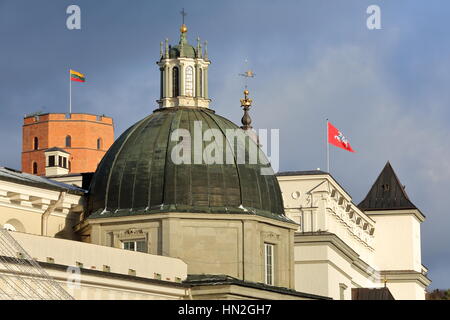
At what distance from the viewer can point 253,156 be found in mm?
97875

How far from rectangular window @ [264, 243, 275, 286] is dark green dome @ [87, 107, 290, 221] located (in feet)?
6.15

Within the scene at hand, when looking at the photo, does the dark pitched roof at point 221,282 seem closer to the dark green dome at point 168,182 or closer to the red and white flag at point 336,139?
the dark green dome at point 168,182

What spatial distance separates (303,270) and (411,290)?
26791 millimetres

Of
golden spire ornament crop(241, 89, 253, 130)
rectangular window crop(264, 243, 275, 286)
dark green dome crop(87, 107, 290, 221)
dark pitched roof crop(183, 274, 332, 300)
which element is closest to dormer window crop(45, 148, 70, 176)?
golden spire ornament crop(241, 89, 253, 130)

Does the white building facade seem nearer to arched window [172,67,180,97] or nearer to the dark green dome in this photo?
arched window [172,67,180,97]

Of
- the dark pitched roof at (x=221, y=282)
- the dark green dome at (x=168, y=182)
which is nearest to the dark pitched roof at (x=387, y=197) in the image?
the dark green dome at (x=168, y=182)

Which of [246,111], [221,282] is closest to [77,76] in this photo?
[246,111]

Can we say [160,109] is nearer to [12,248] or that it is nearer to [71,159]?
[12,248]

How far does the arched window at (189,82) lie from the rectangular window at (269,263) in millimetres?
11037

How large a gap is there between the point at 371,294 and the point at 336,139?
1174cm

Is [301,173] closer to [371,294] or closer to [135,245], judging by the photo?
[371,294]

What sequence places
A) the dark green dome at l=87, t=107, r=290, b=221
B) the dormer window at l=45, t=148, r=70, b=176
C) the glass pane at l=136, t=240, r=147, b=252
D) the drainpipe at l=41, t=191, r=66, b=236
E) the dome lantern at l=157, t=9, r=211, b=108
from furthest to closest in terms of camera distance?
1. the dormer window at l=45, t=148, r=70, b=176
2. the dome lantern at l=157, t=9, r=211, b=108
3. the drainpipe at l=41, t=191, r=66, b=236
4. the dark green dome at l=87, t=107, r=290, b=221
5. the glass pane at l=136, t=240, r=147, b=252

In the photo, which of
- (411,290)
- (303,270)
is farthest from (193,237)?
(411,290)

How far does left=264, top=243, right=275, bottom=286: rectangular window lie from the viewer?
96500 mm
